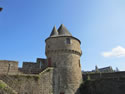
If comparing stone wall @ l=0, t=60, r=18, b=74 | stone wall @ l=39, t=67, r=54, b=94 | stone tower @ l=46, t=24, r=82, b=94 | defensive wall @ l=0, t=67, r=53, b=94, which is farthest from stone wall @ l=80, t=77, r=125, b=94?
stone wall @ l=0, t=60, r=18, b=74

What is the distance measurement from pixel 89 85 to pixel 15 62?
1189cm

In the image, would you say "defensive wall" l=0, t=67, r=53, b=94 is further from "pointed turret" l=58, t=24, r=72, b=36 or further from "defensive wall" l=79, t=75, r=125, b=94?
"pointed turret" l=58, t=24, r=72, b=36

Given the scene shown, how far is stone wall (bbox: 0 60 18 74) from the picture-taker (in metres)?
14.6

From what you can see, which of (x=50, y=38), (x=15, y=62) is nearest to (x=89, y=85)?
(x=50, y=38)

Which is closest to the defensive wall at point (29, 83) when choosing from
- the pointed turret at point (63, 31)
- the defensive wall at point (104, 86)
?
the defensive wall at point (104, 86)

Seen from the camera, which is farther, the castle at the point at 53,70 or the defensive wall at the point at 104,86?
the defensive wall at the point at 104,86

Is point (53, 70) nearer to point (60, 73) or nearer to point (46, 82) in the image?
point (60, 73)

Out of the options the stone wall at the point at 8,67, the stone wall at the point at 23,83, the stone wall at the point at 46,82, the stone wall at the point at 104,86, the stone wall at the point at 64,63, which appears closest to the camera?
the stone wall at the point at 23,83

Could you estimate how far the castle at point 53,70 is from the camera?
1291 centimetres

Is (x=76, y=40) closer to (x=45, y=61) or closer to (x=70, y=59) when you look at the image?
(x=70, y=59)

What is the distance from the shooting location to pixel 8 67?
1494cm

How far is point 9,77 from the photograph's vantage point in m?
12.3

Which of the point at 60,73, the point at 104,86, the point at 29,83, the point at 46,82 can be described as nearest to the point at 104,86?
the point at 104,86

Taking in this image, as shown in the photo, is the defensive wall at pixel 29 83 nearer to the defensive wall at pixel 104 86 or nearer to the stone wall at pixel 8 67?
the stone wall at pixel 8 67
